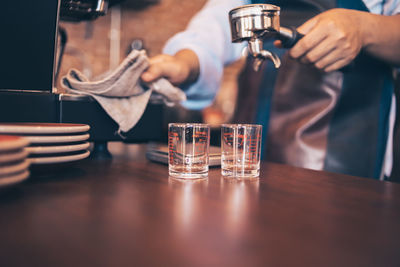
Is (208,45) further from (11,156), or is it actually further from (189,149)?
(11,156)

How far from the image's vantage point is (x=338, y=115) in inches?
38.4

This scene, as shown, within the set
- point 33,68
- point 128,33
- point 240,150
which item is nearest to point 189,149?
point 240,150

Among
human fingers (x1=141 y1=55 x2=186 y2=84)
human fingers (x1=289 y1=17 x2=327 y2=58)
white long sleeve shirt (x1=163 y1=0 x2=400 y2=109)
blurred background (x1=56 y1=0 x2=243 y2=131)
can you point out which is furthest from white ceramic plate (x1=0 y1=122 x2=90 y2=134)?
blurred background (x1=56 y1=0 x2=243 y2=131)

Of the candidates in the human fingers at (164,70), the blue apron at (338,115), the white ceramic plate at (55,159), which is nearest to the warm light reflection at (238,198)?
the white ceramic plate at (55,159)

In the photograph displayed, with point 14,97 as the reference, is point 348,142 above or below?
below

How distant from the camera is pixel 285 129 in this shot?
1043 millimetres

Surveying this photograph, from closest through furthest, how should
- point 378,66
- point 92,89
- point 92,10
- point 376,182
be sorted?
1. point 376,182
2. point 92,89
3. point 92,10
4. point 378,66

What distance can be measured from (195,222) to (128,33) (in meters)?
3.64

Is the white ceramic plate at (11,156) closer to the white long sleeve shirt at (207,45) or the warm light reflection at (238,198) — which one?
the warm light reflection at (238,198)

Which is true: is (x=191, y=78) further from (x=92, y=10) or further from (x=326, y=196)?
(x=326, y=196)

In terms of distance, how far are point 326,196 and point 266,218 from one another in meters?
0.14

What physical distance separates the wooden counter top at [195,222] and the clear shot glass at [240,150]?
4 cm

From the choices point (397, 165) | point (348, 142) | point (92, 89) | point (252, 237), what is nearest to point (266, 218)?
point (252, 237)

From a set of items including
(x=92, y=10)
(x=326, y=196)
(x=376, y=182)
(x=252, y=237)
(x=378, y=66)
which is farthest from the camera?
(x=378, y=66)
